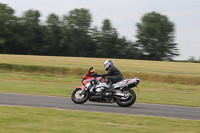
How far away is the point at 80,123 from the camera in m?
7.50

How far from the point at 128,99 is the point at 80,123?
141 inches

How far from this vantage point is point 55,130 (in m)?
6.68

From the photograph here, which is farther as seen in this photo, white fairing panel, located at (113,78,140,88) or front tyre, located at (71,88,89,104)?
front tyre, located at (71,88,89,104)

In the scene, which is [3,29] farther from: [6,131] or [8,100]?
[6,131]

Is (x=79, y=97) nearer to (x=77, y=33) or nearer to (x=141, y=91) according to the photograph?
(x=141, y=91)

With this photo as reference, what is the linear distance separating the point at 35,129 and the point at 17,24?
70.7 m

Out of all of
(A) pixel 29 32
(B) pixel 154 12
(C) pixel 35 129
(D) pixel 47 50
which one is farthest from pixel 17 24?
(C) pixel 35 129

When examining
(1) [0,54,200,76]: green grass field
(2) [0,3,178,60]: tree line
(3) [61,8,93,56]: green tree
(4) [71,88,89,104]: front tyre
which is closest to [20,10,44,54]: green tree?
(2) [0,3,178,60]: tree line

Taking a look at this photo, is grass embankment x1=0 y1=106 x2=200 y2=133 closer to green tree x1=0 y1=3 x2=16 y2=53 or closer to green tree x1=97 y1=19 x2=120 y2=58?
green tree x1=0 y1=3 x2=16 y2=53

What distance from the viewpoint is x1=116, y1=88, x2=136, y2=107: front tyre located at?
34.9 ft

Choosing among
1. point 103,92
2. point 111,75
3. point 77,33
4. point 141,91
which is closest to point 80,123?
point 103,92

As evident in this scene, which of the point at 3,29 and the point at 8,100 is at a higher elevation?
the point at 3,29

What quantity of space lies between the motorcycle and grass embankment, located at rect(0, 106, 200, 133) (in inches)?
80.5

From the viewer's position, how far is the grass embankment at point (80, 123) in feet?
22.4
